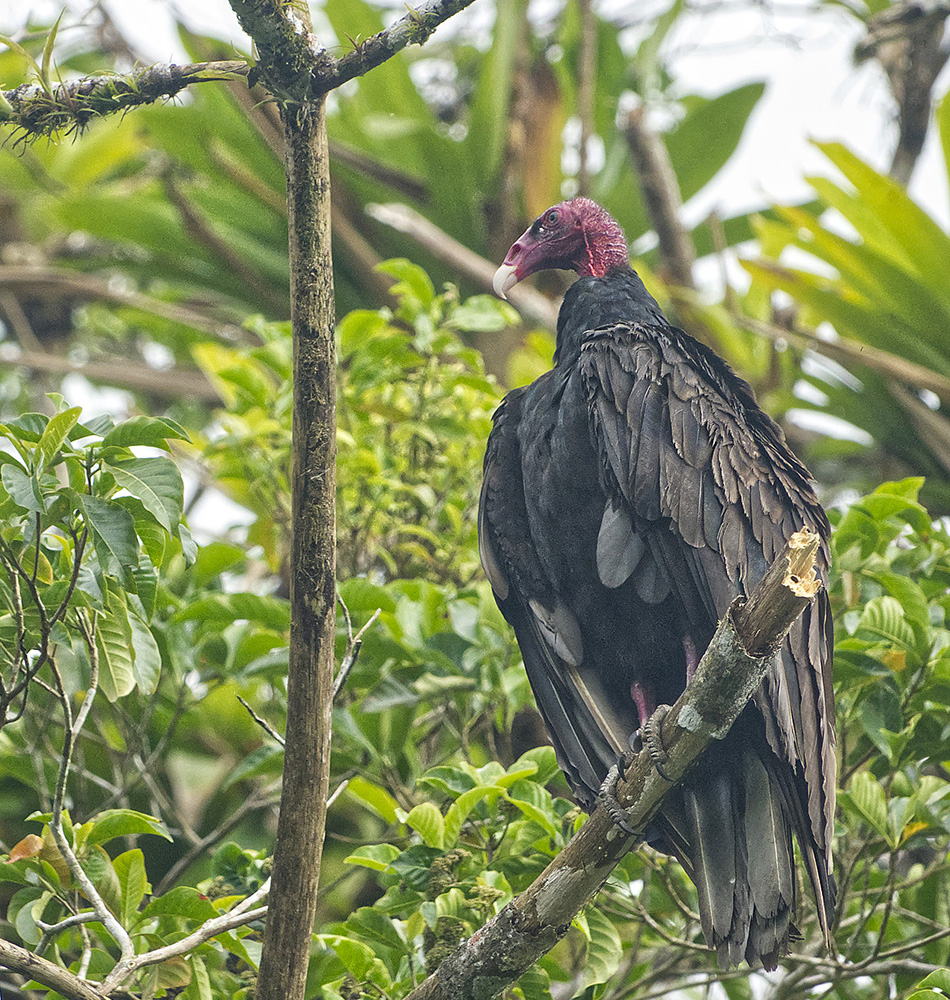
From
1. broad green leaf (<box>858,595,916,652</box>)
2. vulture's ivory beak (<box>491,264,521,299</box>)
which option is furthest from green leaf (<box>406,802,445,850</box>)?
vulture's ivory beak (<box>491,264,521,299</box>)

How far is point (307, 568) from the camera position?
229cm

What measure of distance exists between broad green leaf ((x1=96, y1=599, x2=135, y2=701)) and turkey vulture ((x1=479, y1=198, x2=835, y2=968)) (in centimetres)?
117

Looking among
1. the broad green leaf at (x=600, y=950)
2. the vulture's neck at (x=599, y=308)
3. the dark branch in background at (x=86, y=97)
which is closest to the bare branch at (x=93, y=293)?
the vulture's neck at (x=599, y=308)

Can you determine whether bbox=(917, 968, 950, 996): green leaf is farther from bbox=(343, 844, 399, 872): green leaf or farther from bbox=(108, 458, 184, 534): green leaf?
bbox=(108, 458, 184, 534): green leaf

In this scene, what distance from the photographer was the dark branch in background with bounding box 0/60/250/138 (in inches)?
92.0

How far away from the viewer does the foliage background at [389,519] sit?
2.63 metres

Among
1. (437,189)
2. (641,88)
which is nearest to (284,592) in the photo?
(437,189)

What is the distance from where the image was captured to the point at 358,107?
21.1 ft

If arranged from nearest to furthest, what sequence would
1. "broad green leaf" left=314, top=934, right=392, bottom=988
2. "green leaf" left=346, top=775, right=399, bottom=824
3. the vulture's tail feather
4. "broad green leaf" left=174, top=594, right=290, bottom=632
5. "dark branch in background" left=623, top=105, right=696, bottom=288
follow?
"broad green leaf" left=314, top=934, right=392, bottom=988 → the vulture's tail feather → "green leaf" left=346, top=775, right=399, bottom=824 → "broad green leaf" left=174, top=594, right=290, bottom=632 → "dark branch in background" left=623, top=105, right=696, bottom=288

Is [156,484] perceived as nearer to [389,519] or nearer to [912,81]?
[389,519]

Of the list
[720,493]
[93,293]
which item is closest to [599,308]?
[720,493]

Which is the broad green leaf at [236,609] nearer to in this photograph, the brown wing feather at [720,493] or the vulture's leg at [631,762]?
the brown wing feather at [720,493]

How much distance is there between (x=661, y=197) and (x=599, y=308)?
227 cm

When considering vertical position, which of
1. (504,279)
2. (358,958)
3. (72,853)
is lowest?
(358,958)
